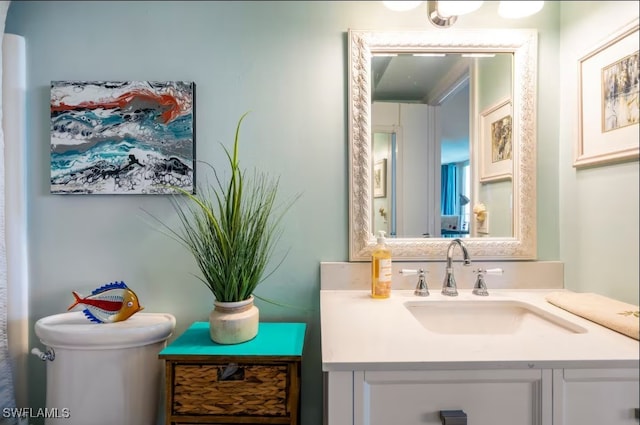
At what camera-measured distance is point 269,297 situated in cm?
131

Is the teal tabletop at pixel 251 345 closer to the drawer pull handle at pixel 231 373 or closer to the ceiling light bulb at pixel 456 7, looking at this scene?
the drawer pull handle at pixel 231 373

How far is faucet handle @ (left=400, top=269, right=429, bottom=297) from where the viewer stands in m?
1.21

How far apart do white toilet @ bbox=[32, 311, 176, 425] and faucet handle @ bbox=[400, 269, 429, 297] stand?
0.87m

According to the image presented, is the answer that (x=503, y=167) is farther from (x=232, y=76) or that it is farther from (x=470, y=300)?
(x=232, y=76)

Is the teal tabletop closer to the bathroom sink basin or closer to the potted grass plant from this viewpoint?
the potted grass plant

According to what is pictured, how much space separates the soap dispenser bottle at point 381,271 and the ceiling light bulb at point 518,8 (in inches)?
32.8

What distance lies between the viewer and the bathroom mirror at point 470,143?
1.25 metres

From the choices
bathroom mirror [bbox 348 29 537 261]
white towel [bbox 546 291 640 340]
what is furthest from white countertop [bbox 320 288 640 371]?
bathroom mirror [bbox 348 29 537 261]

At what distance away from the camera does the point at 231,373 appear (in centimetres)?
99

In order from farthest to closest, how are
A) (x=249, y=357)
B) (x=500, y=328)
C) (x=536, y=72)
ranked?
(x=536, y=72) → (x=500, y=328) → (x=249, y=357)

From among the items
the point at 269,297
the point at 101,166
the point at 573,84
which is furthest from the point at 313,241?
the point at 573,84

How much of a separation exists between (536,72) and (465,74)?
0.25 meters

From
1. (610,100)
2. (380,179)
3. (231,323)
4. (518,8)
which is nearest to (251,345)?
(231,323)

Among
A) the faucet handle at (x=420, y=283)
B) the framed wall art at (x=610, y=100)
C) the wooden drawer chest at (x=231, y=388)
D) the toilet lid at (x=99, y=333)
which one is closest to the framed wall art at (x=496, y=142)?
the framed wall art at (x=610, y=100)
